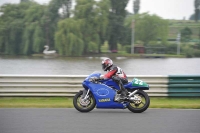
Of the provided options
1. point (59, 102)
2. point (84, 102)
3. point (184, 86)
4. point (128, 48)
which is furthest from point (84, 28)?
point (84, 102)

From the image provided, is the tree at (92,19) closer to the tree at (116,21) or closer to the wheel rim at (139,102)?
the tree at (116,21)

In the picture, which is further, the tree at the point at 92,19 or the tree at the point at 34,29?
the tree at the point at 34,29

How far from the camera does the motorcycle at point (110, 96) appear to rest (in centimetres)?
854

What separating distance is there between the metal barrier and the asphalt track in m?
1.66

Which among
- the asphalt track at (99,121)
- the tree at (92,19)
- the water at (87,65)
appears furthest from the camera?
the tree at (92,19)

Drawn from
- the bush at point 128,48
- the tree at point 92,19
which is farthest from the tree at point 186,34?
the tree at point 92,19

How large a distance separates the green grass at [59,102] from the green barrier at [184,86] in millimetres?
188

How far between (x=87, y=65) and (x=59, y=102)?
384 cm

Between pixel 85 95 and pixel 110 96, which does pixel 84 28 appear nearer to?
pixel 85 95

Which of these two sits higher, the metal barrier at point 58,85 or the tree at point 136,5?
the tree at point 136,5

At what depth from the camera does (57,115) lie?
8164 millimetres

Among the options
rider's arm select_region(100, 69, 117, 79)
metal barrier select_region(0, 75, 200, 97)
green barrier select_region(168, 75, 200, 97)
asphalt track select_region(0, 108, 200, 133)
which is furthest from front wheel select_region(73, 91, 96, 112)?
green barrier select_region(168, 75, 200, 97)

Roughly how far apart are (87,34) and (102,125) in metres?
8.51

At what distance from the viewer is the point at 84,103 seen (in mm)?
8656
